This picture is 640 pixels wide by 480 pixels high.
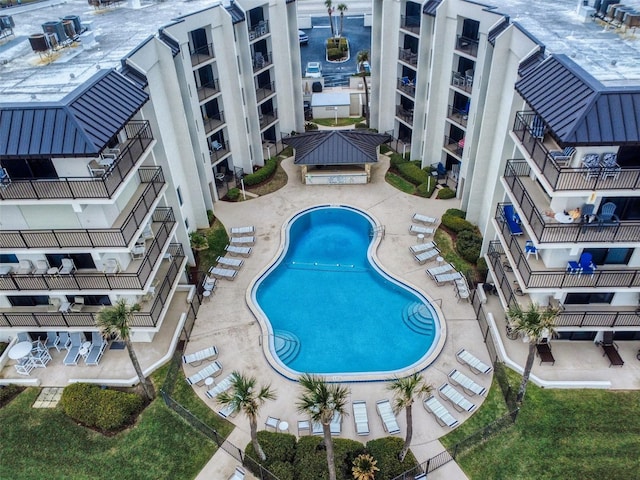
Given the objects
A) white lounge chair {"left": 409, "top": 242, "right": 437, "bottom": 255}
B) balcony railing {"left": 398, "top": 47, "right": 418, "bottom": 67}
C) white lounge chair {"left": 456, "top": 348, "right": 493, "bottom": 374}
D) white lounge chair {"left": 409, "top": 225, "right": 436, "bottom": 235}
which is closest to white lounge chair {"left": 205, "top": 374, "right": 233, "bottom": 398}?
white lounge chair {"left": 456, "top": 348, "right": 493, "bottom": 374}

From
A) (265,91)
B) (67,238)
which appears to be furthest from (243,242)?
(265,91)

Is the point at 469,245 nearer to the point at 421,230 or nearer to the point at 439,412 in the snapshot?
the point at 421,230

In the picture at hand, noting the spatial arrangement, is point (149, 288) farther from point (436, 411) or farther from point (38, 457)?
point (436, 411)

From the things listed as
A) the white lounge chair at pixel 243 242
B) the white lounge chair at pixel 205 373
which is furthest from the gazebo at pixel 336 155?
the white lounge chair at pixel 205 373

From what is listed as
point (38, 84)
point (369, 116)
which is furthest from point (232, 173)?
point (38, 84)

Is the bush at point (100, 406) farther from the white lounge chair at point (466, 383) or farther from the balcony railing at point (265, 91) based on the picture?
the balcony railing at point (265, 91)
